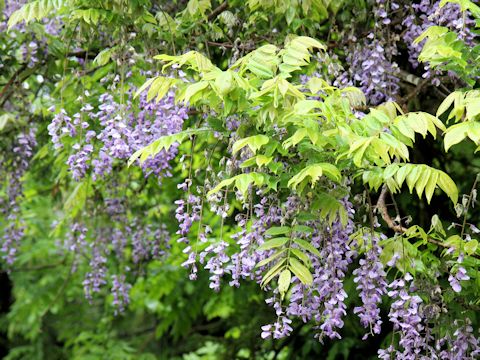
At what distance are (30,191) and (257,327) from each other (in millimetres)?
2745

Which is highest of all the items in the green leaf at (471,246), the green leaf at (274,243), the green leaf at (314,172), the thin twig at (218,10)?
the green leaf at (314,172)

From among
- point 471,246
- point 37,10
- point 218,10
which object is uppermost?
point 37,10

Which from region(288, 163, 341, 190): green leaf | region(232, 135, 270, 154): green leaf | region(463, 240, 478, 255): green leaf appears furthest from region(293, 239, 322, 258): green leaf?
region(463, 240, 478, 255): green leaf

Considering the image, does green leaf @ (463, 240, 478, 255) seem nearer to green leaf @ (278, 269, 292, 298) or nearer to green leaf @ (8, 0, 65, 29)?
green leaf @ (278, 269, 292, 298)

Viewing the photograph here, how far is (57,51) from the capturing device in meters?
4.44

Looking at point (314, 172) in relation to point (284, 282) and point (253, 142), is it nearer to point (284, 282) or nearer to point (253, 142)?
point (253, 142)

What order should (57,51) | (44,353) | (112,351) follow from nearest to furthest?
(57,51)
(112,351)
(44,353)

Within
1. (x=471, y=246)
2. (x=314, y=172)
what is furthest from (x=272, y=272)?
(x=471, y=246)

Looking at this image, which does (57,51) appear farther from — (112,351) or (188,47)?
(112,351)

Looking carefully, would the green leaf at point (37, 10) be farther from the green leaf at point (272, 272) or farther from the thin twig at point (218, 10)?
the green leaf at point (272, 272)

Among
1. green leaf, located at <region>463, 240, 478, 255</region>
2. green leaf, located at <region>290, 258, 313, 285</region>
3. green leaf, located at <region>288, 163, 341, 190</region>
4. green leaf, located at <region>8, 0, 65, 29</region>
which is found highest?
green leaf, located at <region>8, 0, 65, 29</region>

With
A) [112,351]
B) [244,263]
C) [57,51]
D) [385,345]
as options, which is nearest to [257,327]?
[385,345]

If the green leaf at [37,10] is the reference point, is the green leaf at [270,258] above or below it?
below

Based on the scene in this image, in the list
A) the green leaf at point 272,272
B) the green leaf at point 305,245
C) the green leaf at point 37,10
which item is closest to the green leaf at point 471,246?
the green leaf at point 305,245
